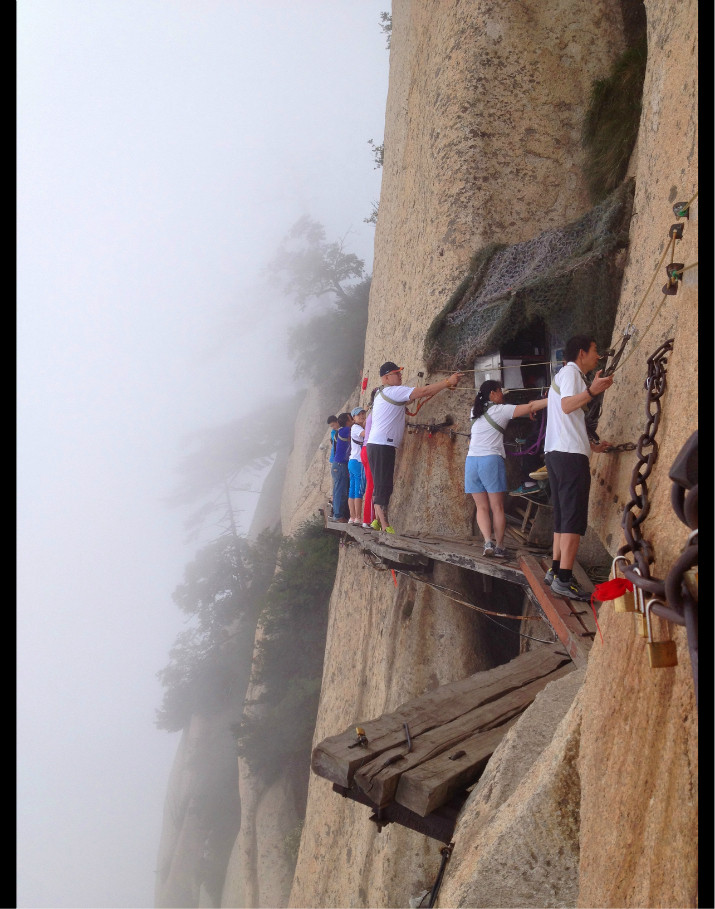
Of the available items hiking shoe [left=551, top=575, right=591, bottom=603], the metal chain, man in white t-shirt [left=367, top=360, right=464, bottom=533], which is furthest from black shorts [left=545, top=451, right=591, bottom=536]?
man in white t-shirt [left=367, top=360, right=464, bottom=533]

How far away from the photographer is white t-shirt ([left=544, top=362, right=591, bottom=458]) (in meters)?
3.89

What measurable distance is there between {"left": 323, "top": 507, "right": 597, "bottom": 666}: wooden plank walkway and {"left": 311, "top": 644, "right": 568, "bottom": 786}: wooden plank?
707mm

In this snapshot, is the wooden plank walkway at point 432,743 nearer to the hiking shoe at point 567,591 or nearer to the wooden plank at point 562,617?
the wooden plank at point 562,617

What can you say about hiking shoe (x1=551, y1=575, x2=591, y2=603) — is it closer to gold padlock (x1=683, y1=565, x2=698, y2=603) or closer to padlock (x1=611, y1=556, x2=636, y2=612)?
padlock (x1=611, y1=556, x2=636, y2=612)

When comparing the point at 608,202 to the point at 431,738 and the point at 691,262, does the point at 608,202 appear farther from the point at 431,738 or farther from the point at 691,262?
the point at 431,738

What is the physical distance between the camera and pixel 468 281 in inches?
287

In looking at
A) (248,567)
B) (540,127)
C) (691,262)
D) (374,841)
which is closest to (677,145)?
(691,262)

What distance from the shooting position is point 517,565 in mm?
5020

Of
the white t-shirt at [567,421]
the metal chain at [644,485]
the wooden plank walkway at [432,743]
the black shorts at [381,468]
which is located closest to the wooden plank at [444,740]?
the wooden plank walkway at [432,743]

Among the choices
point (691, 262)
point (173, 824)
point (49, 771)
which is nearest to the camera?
point (691, 262)

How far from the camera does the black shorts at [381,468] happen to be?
6812mm

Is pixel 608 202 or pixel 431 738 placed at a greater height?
pixel 608 202

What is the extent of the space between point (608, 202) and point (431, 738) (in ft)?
16.0

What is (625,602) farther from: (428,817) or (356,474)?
(356,474)
